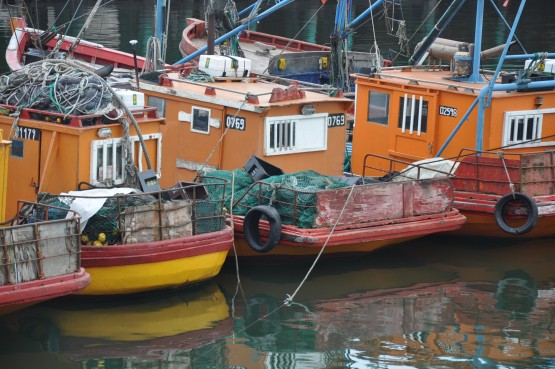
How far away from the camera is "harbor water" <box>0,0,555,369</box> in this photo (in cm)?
1290

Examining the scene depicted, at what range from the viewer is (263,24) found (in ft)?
167

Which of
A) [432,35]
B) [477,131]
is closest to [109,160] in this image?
[477,131]

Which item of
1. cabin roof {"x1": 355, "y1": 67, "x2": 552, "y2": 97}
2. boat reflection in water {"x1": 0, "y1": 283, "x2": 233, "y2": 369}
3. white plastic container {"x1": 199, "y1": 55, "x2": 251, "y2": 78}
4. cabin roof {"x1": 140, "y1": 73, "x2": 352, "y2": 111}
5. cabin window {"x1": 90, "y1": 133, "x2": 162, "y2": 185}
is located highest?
white plastic container {"x1": 199, "y1": 55, "x2": 251, "y2": 78}

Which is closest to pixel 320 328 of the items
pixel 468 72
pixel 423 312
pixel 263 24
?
pixel 423 312

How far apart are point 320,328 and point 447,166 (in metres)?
4.14

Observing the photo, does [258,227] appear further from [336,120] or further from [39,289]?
[39,289]

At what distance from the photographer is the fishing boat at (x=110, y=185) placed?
13.7m

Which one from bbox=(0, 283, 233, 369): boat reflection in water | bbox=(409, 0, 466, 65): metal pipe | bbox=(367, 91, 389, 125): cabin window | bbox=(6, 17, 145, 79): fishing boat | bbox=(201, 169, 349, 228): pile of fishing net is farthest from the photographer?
bbox=(6, 17, 145, 79): fishing boat

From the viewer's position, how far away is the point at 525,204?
16391mm

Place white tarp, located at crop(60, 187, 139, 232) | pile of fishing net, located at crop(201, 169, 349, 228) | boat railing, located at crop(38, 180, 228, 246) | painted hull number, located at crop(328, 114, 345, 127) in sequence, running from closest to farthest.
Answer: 1. white tarp, located at crop(60, 187, 139, 232)
2. boat railing, located at crop(38, 180, 228, 246)
3. pile of fishing net, located at crop(201, 169, 349, 228)
4. painted hull number, located at crop(328, 114, 345, 127)

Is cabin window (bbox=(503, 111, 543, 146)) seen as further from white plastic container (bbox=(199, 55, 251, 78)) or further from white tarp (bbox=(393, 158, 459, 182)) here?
white plastic container (bbox=(199, 55, 251, 78))

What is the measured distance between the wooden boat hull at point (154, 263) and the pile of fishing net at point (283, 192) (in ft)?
3.21

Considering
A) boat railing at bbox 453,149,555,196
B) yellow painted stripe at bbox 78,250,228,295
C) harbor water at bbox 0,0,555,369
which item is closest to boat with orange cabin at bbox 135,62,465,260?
harbor water at bbox 0,0,555,369

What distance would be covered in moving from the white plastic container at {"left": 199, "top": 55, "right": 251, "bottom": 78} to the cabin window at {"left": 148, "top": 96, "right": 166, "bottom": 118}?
1.20m
